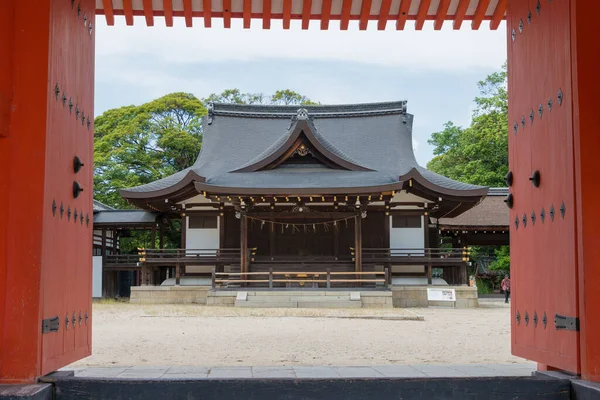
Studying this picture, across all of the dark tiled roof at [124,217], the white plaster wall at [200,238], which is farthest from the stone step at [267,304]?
the dark tiled roof at [124,217]

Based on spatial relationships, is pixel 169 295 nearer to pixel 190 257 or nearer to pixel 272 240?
pixel 190 257

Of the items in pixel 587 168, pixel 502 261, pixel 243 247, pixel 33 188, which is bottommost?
pixel 502 261

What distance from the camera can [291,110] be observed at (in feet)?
96.3

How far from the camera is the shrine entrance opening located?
3.67 m

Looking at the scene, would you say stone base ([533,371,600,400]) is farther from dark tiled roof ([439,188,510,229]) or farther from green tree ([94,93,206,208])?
green tree ([94,93,206,208])

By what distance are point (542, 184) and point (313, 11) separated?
7.28 ft

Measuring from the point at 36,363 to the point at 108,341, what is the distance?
741cm

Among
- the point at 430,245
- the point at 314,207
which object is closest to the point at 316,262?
the point at 314,207

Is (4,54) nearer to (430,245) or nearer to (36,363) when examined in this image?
(36,363)

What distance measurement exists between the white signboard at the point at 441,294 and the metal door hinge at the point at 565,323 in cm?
1756

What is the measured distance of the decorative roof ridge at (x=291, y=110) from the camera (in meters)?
28.3

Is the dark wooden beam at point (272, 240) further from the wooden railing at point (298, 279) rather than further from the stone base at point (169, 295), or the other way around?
the stone base at point (169, 295)

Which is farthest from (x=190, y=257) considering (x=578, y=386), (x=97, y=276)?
(x=578, y=386)

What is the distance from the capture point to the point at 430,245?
2505 cm
